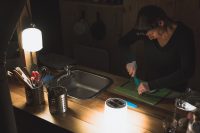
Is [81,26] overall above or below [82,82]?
above

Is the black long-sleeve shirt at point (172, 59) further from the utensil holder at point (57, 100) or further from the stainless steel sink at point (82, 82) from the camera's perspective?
the utensil holder at point (57, 100)

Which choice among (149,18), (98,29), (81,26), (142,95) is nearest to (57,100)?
(142,95)

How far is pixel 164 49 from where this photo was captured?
2277mm

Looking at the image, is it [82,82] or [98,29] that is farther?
[98,29]

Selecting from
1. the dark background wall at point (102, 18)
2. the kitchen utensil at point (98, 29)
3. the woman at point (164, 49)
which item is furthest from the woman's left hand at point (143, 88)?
the kitchen utensil at point (98, 29)

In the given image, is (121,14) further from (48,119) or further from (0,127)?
(0,127)

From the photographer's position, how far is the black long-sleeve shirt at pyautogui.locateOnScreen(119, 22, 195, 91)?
2.06 metres

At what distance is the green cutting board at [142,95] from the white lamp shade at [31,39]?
616 millimetres

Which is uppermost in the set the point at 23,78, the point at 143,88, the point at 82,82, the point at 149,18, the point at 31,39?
the point at 149,18

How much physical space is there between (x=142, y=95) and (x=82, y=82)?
0.61 meters

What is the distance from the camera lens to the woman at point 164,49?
2.03 m

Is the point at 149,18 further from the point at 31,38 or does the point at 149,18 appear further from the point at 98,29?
the point at 98,29

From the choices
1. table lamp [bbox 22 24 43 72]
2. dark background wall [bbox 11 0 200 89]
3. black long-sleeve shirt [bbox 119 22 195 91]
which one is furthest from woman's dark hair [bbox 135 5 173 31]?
dark background wall [bbox 11 0 200 89]

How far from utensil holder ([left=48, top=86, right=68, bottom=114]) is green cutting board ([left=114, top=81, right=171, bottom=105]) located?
40cm
